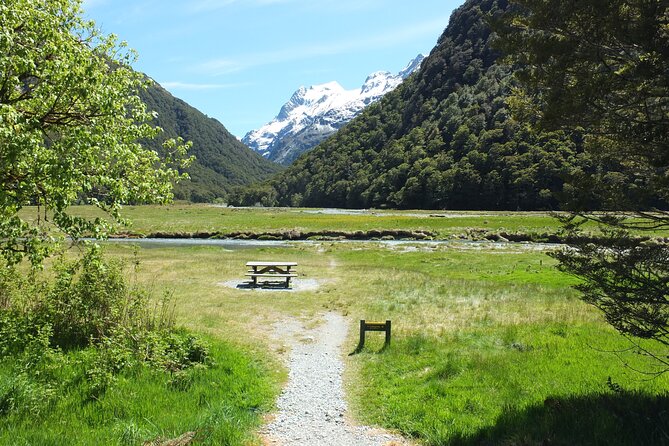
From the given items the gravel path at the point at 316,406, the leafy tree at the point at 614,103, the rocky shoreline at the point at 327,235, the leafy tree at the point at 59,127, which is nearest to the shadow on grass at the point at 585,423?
the leafy tree at the point at 614,103

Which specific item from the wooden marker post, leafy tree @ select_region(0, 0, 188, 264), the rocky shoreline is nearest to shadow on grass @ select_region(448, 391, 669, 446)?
the wooden marker post

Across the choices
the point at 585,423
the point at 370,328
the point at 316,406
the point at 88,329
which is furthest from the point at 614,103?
the point at 88,329

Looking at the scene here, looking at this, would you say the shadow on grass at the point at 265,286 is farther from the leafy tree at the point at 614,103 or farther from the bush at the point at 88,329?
the leafy tree at the point at 614,103

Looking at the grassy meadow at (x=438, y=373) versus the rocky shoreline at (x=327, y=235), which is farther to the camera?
the rocky shoreline at (x=327, y=235)

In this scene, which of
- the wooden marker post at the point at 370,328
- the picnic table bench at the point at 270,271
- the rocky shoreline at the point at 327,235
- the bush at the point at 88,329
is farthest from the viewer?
the rocky shoreline at the point at 327,235

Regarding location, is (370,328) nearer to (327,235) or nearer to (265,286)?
(265,286)

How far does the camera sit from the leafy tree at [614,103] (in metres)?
7.22

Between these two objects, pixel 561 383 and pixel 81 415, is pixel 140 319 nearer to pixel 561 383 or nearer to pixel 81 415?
pixel 81 415

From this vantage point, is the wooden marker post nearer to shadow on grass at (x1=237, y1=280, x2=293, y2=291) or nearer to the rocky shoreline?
shadow on grass at (x1=237, y1=280, x2=293, y2=291)

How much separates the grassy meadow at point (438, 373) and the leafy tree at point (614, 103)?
2227 millimetres

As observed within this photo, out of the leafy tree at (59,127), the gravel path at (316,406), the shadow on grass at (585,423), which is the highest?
the leafy tree at (59,127)

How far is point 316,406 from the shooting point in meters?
→ 10.1

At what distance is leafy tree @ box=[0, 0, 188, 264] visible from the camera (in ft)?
26.4

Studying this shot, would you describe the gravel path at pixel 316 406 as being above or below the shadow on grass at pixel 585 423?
below
